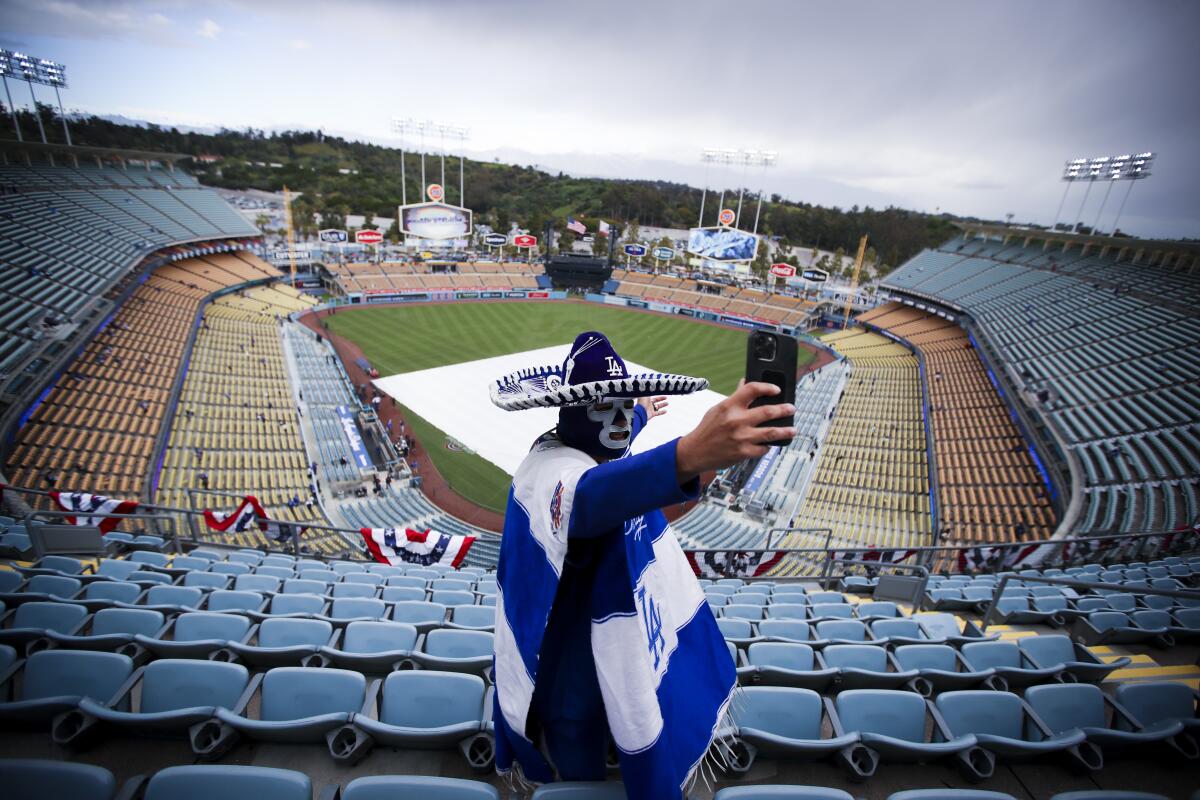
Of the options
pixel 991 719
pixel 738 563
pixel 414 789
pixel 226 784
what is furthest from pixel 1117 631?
pixel 226 784

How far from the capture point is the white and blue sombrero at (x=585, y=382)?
2.12 meters

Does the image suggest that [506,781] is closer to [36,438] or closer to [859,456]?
[36,438]

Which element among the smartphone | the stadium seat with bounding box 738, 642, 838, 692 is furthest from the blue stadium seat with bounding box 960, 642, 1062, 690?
the smartphone

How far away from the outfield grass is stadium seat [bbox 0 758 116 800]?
19.6 m

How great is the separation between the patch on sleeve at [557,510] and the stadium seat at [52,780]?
6.23ft

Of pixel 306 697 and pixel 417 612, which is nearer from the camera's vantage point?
pixel 306 697

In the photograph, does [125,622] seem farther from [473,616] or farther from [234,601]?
[473,616]

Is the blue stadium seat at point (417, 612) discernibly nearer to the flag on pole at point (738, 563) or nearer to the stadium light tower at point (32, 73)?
the flag on pole at point (738, 563)

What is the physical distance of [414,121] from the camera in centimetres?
4866

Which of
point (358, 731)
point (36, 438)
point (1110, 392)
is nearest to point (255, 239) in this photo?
point (36, 438)

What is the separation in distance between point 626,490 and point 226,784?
2000mm

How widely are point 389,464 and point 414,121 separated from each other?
42.2 m

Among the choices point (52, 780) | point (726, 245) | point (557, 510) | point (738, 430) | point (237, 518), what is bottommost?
point (237, 518)

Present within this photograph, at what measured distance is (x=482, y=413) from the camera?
24.4 meters
